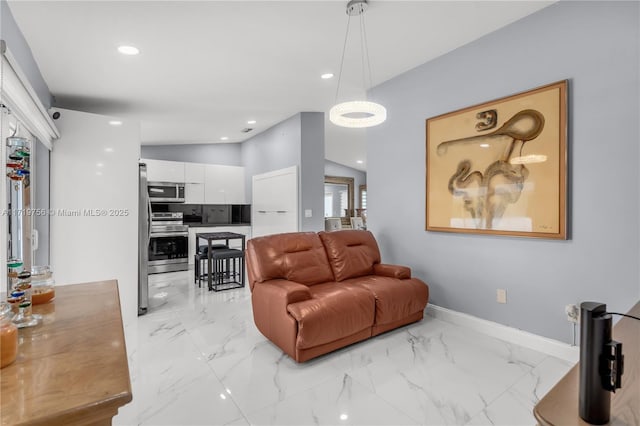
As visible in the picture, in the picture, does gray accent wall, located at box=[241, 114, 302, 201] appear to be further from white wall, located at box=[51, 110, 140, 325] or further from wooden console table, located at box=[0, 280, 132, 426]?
wooden console table, located at box=[0, 280, 132, 426]

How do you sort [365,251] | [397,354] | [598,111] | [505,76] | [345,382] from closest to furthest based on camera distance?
1. [345,382]
2. [598,111]
3. [397,354]
4. [505,76]
5. [365,251]

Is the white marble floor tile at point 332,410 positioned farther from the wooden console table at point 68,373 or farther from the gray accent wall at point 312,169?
the gray accent wall at point 312,169

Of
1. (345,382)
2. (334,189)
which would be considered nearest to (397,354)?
(345,382)

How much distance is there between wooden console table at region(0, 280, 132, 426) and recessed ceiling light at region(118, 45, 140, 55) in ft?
8.09

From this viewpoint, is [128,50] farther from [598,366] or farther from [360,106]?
A: [598,366]

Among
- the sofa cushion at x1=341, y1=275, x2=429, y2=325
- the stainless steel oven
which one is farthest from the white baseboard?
the stainless steel oven

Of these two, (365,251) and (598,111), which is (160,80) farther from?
(598,111)

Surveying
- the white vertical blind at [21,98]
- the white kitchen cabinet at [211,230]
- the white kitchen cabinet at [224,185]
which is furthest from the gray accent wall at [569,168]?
the white kitchen cabinet at [224,185]

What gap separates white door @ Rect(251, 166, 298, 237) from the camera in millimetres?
5117

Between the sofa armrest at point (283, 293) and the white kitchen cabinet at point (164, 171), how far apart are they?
14.4 ft

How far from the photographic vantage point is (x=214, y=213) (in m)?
7.12

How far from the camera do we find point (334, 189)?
10.1 meters

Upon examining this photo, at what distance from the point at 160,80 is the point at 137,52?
0.63m

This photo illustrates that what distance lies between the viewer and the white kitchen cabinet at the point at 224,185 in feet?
21.6
